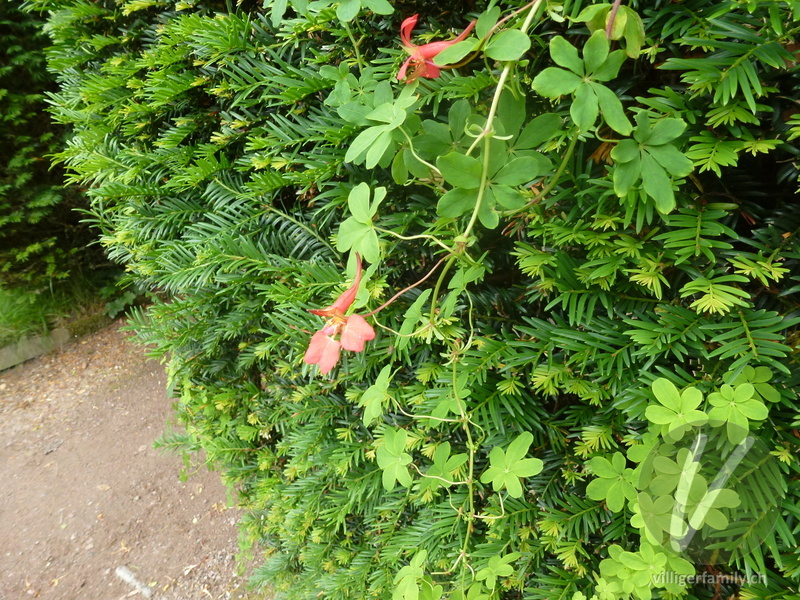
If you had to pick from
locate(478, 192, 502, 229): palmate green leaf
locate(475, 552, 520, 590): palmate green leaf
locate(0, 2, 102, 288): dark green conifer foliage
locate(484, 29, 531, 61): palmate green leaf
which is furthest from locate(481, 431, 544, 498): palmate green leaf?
locate(0, 2, 102, 288): dark green conifer foliage

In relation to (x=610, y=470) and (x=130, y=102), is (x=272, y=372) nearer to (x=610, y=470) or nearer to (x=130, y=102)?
(x=130, y=102)

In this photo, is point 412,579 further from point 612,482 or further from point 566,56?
point 566,56

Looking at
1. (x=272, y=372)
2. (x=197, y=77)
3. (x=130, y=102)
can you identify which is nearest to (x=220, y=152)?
(x=197, y=77)

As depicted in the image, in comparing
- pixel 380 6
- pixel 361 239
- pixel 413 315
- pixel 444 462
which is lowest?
pixel 444 462

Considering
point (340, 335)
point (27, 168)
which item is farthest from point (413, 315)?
point (27, 168)

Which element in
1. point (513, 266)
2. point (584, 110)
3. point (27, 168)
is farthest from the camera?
point (27, 168)

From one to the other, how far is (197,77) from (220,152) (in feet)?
0.65

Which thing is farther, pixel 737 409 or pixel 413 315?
pixel 413 315

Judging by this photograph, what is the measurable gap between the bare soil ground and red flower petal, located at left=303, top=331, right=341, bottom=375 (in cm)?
187

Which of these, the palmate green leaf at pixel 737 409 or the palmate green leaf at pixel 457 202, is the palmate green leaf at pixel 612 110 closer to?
the palmate green leaf at pixel 457 202

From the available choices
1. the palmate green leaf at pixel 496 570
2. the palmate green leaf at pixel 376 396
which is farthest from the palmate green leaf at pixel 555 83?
the palmate green leaf at pixel 496 570

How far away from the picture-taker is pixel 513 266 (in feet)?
3.23

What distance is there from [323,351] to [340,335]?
3cm

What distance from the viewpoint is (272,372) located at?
1.62 meters
